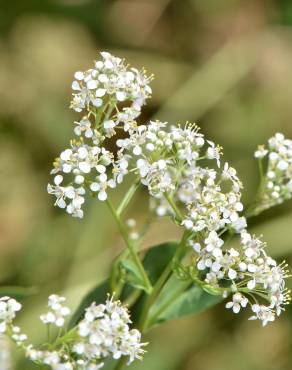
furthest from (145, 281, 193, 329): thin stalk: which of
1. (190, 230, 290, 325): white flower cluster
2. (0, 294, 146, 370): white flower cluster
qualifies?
(0, 294, 146, 370): white flower cluster

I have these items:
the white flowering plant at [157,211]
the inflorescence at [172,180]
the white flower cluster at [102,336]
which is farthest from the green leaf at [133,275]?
the white flower cluster at [102,336]

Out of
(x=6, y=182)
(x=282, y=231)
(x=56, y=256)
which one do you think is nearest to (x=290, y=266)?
(x=282, y=231)

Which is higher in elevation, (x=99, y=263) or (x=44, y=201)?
(x=44, y=201)

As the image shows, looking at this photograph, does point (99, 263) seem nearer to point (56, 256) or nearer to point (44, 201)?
point (56, 256)

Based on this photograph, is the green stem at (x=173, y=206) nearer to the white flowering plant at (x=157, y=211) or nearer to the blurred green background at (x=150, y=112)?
the white flowering plant at (x=157, y=211)

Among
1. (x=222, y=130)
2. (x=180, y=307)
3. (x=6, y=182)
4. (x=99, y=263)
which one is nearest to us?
(x=180, y=307)

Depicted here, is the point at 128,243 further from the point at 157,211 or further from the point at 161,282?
the point at 157,211
